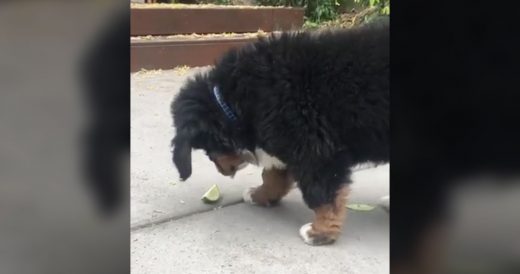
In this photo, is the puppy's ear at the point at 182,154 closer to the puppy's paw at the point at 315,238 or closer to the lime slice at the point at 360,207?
the puppy's paw at the point at 315,238

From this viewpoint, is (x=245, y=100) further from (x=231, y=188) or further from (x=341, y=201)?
(x=231, y=188)

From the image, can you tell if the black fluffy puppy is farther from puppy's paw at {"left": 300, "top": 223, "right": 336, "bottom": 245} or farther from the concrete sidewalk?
the concrete sidewalk

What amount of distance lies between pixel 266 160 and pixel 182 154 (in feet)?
1.45

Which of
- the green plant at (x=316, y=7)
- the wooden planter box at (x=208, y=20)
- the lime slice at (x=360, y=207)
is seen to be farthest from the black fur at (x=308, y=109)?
the green plant at (x=316, y=7)

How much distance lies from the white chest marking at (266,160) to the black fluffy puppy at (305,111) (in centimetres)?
1

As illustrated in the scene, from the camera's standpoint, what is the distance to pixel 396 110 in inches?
56.6

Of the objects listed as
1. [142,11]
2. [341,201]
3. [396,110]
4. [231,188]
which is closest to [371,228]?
[341,201]

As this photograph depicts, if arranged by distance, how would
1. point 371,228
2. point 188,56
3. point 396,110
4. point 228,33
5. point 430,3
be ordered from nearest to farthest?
point 430,3 < point 396,110 < point 371,228 < point 188,56 < point 228,33

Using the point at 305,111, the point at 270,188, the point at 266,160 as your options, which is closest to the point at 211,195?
the point at 270,188

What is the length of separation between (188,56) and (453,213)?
6.41 meters

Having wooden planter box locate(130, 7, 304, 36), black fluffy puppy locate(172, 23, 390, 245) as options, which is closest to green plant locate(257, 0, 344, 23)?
wooden planter box locate(130, 7, 304, 36)

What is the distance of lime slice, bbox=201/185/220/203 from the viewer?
12.3 ft

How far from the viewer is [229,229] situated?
3.38 m

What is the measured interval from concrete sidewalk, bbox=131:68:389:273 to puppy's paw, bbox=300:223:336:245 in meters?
0.03
